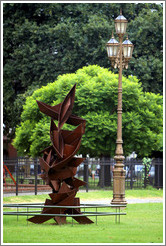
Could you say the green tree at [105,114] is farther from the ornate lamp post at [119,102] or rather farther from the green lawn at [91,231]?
the green lawn at [91,231]

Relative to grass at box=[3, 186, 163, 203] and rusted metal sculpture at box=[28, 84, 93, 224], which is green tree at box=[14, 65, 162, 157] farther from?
rusted metal sculpture at box=[28, 84, 93, 224]

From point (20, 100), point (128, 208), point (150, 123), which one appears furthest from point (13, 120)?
point (128, 208)

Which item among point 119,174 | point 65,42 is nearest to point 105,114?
point 65,42

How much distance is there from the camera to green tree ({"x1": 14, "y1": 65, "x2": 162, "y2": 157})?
1455 inches

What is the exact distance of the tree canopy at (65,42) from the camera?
44688 millimetres

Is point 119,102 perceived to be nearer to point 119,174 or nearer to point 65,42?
point 119,174

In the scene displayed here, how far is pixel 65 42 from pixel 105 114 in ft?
33.1

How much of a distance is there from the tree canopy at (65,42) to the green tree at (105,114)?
4.95 metres

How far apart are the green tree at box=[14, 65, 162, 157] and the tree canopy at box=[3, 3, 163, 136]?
495 cm

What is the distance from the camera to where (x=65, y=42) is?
45406 mm

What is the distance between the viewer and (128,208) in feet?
79.7

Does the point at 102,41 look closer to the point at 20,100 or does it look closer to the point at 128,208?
the point at 20,100

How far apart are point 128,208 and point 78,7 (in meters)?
25.4

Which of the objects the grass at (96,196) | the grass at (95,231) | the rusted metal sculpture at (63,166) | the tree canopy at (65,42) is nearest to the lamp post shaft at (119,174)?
the grass at (95,231)
